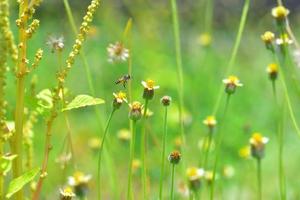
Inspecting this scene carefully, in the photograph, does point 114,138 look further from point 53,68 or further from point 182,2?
point 182,2

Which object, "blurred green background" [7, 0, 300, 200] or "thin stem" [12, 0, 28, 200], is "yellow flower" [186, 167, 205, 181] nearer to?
"thin stem" [12, 0, 28, 200]

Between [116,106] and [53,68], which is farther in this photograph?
[53,68]

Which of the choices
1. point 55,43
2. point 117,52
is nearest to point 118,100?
point 55,43

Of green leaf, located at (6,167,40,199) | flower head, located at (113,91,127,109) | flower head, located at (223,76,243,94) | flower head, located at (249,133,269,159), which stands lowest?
green leaf, located at (6,167,40,199)

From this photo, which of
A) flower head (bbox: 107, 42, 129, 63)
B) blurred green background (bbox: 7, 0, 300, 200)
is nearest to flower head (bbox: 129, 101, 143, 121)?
flower head (bbox: 107, 42, 129, 63)

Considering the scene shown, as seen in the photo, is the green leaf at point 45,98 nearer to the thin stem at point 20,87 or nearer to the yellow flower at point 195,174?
the thin stem at point 20,87

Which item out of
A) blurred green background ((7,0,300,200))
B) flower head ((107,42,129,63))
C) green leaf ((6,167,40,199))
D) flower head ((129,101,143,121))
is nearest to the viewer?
green leaf ((6,167,40,199))

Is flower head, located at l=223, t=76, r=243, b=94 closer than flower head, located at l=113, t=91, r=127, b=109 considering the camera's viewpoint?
No

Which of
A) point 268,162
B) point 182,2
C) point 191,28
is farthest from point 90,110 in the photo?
point 182,2
